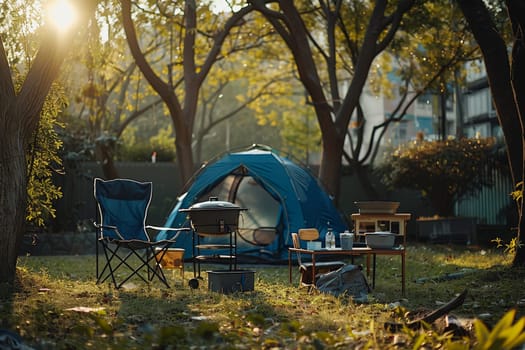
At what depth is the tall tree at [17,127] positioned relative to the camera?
770cm

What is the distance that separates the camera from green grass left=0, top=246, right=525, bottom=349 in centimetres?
509

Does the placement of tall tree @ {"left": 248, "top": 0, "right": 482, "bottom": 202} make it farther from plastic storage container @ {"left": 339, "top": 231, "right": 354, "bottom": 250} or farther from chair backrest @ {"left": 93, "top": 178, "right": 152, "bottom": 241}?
plastic storage container @ {"left": 339, "top": 231, "right": 354, "bottom": 250}

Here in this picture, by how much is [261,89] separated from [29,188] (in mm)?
15705

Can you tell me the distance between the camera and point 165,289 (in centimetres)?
869

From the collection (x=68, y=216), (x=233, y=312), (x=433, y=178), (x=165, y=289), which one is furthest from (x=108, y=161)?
(x=233, y=312)

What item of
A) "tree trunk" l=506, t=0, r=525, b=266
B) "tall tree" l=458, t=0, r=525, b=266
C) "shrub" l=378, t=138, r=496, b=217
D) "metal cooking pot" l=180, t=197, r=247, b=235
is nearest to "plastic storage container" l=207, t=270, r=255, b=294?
"metal cooking pot" l=180, t=197, r=247, b=235

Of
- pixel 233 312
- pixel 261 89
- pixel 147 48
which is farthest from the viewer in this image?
pixel 261 89

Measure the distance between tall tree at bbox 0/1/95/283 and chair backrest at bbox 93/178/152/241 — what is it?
164 centimetres

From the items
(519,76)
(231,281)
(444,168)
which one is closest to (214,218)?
(231,281)

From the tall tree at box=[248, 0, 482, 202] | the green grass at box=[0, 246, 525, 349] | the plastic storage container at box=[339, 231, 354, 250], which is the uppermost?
the tall tree at box=[248, 0, 482, 202]

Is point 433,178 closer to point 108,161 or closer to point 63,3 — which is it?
point 108,161

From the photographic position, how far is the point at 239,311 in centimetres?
685

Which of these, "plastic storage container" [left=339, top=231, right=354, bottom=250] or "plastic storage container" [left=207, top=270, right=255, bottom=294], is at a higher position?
"plastic storage container" [left=339, top=231, right=354, bottom=250]

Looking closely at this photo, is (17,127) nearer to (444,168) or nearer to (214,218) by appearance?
(214,218)
